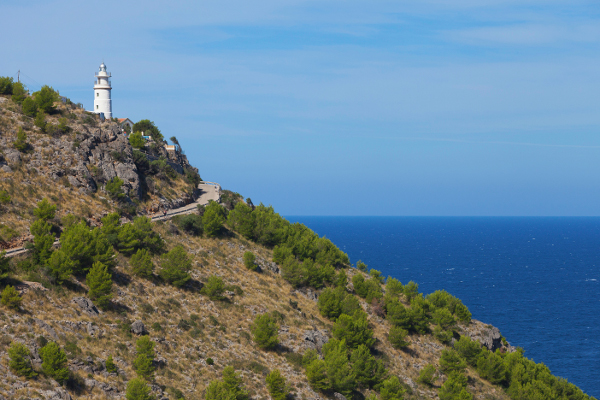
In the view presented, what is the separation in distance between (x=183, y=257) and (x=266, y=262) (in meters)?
16.6

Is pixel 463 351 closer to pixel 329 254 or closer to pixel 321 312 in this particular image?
pixel 321 312

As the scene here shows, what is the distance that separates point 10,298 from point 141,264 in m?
15.5

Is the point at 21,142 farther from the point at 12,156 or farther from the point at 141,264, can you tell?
the point at 141,264

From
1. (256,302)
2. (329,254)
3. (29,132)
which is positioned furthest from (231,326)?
(29,132)

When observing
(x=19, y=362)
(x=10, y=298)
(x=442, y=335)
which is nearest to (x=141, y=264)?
(x=10, y=298)

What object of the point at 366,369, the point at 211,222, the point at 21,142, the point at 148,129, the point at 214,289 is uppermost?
the point at 148,129

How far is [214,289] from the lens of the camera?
57.5m

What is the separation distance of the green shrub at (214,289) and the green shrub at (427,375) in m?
24.4

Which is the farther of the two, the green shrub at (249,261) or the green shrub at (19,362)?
the green shrub at (249,261)

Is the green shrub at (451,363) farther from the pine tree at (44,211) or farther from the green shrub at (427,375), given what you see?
the pine tree at (44,211)

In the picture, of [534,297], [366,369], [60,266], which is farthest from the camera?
[534,297]

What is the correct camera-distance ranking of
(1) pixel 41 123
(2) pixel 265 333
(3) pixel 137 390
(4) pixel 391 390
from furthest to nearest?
1. (1) pixel 41 123
2. (2) pixel 265 333
3. (4) pixel 391 390
4. (3) pixel 137 390

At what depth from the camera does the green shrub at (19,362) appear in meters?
34.6

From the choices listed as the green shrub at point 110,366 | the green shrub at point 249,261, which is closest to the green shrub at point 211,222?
the green shrub at point 249,261
